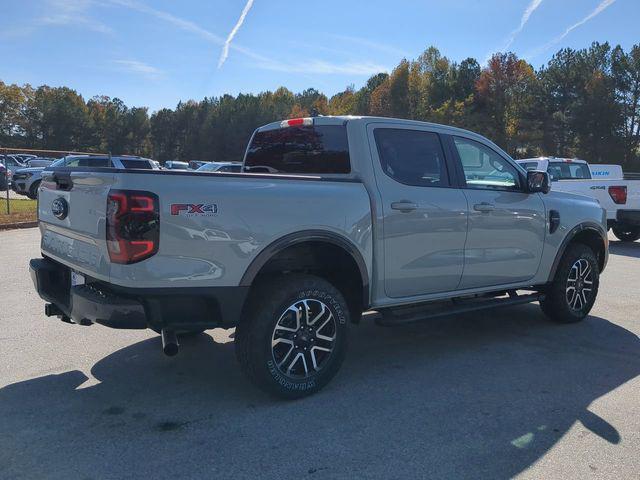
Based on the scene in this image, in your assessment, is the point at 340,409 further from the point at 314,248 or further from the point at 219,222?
the point at 219,222

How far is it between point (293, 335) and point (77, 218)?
1.66 metres

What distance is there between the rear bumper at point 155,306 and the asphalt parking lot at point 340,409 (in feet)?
2.13

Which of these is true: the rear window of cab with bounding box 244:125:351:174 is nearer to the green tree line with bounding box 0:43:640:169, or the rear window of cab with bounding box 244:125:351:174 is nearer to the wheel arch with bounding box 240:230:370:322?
the wheel arch with bounding box 240:230:370:322

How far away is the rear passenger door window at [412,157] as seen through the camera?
4500 millimetres

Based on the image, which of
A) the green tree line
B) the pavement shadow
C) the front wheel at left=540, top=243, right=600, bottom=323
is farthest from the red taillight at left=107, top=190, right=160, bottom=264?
the green tree line

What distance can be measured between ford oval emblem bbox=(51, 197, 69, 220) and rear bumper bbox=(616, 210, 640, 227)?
12210 mm

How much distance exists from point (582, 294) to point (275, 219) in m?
4.08

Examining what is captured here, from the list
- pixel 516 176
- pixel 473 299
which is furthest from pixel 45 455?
pixel 516 176

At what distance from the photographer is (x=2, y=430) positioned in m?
3.40

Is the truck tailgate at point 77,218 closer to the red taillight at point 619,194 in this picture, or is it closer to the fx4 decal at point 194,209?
the fx4 decal at point 194,209

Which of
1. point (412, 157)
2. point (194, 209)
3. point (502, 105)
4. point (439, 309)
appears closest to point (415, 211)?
point (412, 157)

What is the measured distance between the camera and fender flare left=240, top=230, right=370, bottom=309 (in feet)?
11.9

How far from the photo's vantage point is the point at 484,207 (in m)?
4.98

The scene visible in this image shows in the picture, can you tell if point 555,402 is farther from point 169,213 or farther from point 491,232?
point 169,213
